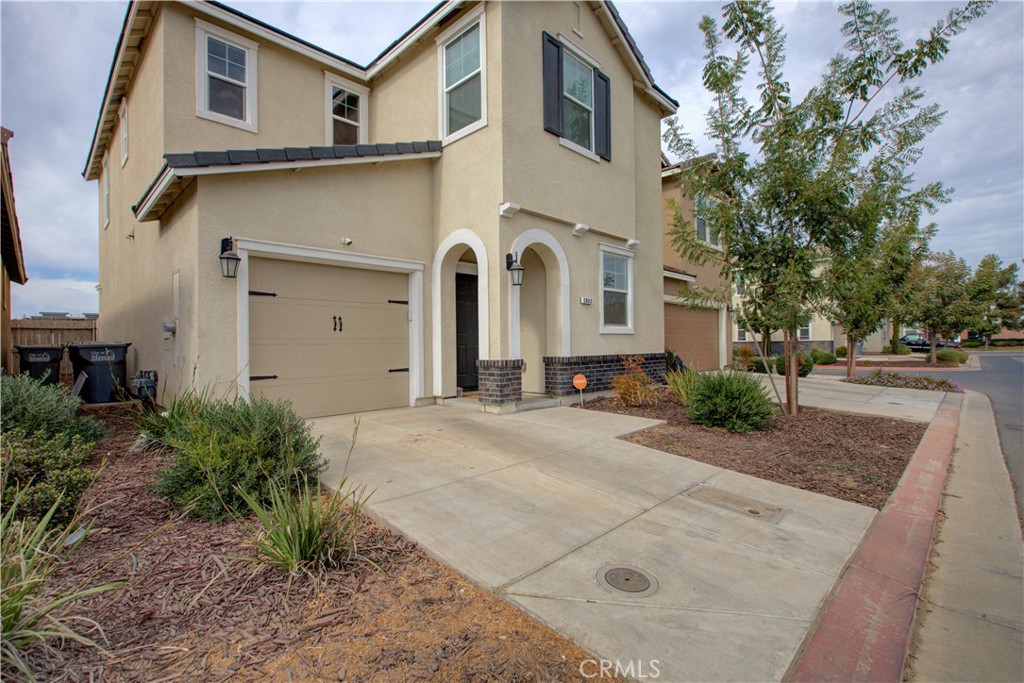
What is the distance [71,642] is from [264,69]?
9.90m

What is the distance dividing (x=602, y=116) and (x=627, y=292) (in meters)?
3.61

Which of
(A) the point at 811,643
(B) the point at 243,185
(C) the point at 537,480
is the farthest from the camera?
(B) the point at 243,185

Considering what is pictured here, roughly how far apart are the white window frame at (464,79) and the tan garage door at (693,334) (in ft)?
25.9

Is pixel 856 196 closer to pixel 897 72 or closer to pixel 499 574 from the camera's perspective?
pixel 897 72

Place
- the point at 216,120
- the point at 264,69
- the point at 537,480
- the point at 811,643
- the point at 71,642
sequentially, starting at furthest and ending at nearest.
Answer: the point at 264,69, the point at 216,120, the point at 537,480, the point at 811,643, the point at 71,642

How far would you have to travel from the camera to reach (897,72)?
671 cm

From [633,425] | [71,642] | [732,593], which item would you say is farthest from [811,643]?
[633,425]

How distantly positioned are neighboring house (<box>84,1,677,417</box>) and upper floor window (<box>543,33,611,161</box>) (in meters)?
0.04

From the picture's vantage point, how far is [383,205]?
309 inches

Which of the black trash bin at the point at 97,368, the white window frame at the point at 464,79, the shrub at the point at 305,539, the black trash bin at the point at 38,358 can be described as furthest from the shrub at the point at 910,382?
the black trash bin at the point at 38,358

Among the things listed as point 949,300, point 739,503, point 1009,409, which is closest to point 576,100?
point 739,503

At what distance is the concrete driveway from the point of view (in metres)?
2.26

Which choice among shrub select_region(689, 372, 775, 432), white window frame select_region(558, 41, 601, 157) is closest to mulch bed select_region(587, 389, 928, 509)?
shrub select_region(689, 372, 775, 432)

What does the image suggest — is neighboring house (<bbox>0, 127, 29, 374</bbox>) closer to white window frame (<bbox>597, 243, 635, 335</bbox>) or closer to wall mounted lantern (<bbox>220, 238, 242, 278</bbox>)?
wall mounted lantern (<bbox>220, 238, 242, 278</bbox>)
